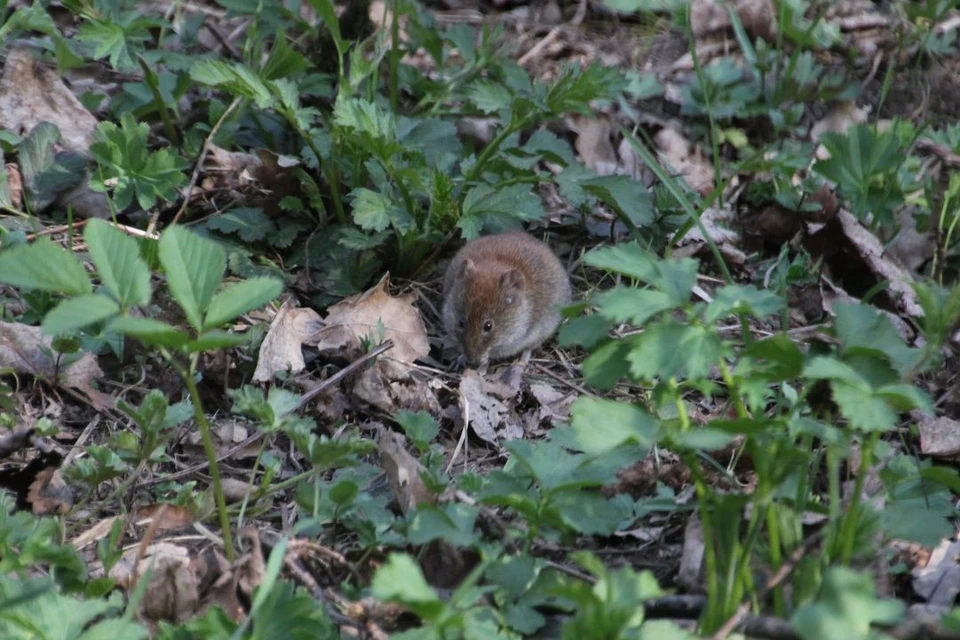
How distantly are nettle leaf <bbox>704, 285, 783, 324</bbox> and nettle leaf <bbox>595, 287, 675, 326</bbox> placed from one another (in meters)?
0.10

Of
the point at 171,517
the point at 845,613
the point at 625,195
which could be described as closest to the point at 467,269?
the point at 625,195

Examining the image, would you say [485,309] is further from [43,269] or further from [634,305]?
[43,269]

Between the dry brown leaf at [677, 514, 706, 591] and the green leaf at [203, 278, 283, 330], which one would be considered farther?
the dry brown leaf at [677, 514, 706, 591]

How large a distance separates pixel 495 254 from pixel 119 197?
184 cm

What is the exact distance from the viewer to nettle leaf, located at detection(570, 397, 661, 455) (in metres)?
2.46

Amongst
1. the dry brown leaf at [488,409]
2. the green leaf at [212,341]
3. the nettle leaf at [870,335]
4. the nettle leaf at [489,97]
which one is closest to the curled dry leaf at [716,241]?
the nettle leaf at [489,97]

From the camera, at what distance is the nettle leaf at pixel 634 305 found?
2.59 m

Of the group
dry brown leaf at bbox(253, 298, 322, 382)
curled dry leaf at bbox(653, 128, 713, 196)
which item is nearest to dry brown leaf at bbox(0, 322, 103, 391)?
dry brown leaf at bbox(253, 298, 322, 382)

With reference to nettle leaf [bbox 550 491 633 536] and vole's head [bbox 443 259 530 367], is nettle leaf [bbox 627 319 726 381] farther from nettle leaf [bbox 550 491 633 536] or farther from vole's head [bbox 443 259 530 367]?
vole's head [bbox 443 259 530 367]

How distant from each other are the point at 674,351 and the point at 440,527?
2.52ft

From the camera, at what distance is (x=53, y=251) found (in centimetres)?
253

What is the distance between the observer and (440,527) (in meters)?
2.82

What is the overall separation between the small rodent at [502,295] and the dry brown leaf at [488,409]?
1.24ft

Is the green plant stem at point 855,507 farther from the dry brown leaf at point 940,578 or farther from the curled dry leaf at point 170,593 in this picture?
the curled dry leaf at point 170,593
